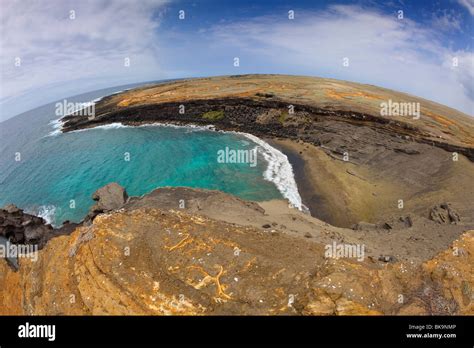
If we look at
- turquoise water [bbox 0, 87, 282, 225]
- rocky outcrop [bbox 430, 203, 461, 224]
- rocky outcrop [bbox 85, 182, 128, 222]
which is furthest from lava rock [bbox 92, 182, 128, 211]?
rocky outcrop [bbox 430, 203, 461, 224]

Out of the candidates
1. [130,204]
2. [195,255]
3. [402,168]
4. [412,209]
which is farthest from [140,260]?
[402,168]

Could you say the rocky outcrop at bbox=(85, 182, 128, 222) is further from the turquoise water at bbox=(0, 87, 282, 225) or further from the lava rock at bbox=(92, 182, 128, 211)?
the turquoise water at bbox=(0, 87, 282, 225)

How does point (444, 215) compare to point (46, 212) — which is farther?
point (46, 212)

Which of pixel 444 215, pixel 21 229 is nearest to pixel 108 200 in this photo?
pixel 21 229

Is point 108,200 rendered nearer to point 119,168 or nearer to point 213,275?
point 213,275

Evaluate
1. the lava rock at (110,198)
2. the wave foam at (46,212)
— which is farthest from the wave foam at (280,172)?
the wave foam at (46,212)

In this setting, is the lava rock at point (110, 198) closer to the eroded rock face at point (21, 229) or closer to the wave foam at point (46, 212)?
the eroded rock face at point (21, 229)
